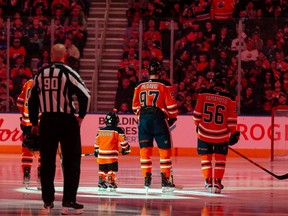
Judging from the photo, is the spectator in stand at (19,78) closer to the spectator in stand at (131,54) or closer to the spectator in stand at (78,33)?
the spectator in stand at (78,33)

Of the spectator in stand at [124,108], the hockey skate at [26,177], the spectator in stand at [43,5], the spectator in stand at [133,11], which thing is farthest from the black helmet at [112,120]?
the spectator in stand at [43,5]

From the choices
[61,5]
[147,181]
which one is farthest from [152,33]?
[147,181]

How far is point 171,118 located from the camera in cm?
1475

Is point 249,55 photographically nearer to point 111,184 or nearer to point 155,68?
point 155,68

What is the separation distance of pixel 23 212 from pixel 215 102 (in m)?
Result: 4.09

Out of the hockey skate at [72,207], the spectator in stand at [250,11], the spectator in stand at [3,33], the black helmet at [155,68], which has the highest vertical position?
the spectator in stand at [250,11]

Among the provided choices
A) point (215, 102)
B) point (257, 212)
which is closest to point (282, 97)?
point (215, 102)

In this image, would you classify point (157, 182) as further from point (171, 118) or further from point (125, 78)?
point (125, 78)

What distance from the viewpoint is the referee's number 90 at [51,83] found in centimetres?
1152

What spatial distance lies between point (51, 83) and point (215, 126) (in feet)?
12.7

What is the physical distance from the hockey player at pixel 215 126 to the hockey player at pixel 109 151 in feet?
3.73

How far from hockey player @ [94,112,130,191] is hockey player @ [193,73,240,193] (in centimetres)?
114

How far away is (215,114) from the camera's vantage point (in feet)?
48.8

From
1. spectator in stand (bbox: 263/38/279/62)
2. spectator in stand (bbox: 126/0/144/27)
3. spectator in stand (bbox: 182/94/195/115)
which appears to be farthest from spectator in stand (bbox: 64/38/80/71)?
spectator in stand (bbox: 263/38/279/62)
